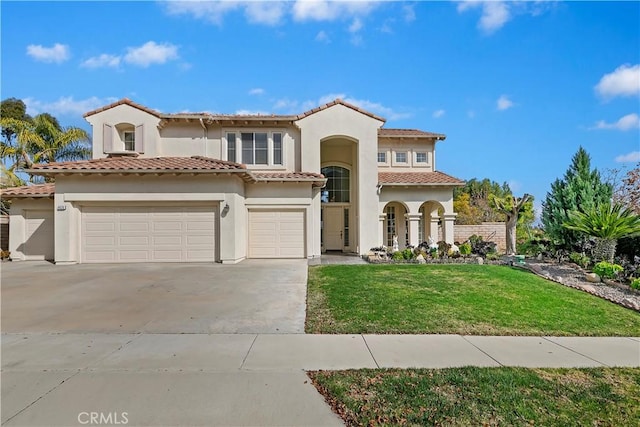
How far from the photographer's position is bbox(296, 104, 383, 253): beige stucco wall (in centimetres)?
1705

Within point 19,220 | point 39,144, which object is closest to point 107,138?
point 19,220

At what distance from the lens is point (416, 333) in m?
6.09

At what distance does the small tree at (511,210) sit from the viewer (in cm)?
1781

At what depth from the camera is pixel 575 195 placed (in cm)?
1512

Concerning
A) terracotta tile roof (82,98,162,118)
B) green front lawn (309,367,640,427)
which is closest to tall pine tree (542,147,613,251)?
green front lawn (309,367,640,427)

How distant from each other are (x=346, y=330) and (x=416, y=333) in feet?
4.02

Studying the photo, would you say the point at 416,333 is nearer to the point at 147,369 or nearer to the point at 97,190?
the point at 147,369

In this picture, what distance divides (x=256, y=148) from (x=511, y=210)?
44.4 ft

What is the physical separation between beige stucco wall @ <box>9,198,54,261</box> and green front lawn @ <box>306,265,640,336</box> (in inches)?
530

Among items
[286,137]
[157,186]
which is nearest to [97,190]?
[157,186]

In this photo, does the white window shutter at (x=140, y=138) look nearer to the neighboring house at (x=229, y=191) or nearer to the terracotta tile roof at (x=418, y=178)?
the neighboring house at (x=229, y=191)

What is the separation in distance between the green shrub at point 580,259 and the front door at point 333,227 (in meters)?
10.5

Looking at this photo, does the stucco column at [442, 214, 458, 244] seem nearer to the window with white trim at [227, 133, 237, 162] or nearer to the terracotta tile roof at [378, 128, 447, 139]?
the terracotta tile roof at [378, 128, 447, 139]

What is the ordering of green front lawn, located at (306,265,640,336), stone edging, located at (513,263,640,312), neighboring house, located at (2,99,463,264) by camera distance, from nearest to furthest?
green front lawn, located at (306,265,640,336), stone edging, located at (513,263,640,312), neighboring house, located at (2,99,463,264)
